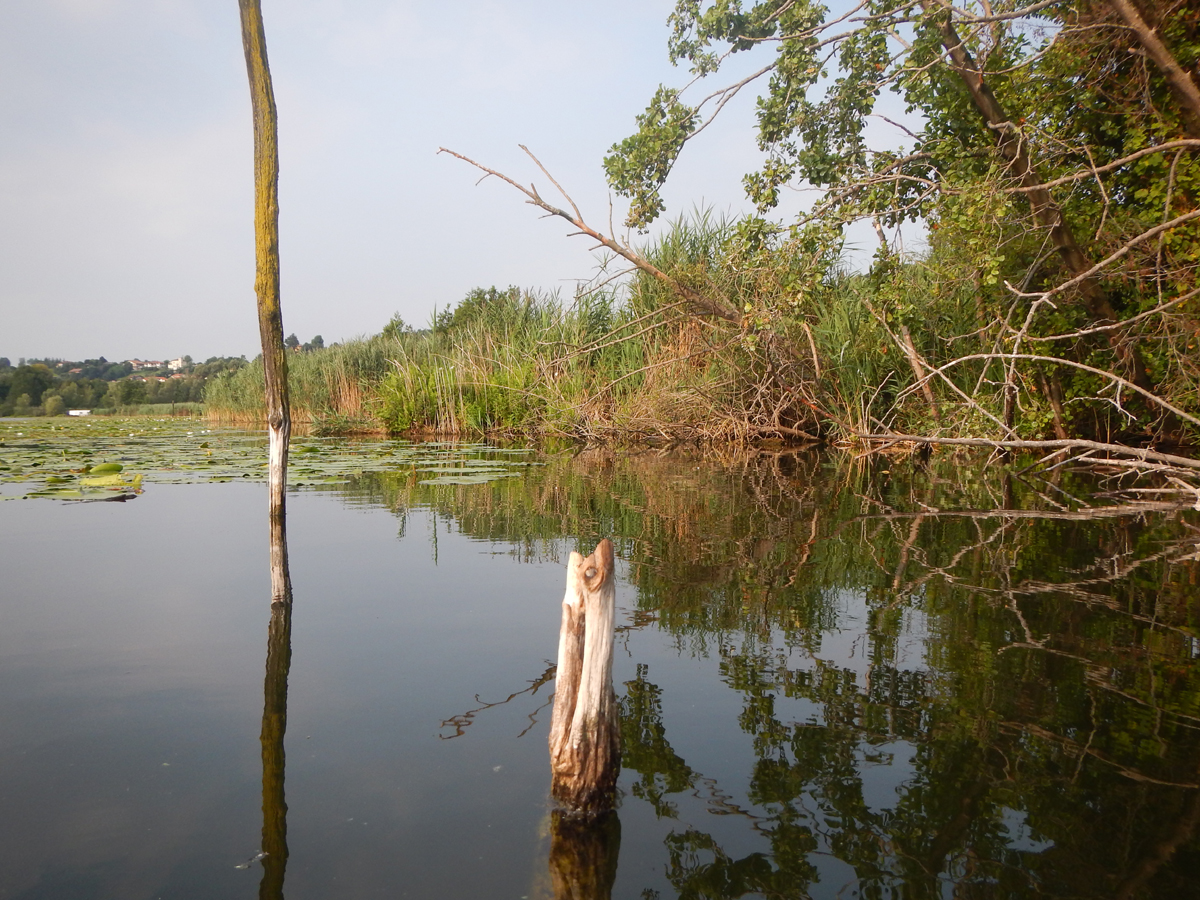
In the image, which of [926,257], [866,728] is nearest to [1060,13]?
[926,257]

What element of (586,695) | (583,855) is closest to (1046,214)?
(586,695)

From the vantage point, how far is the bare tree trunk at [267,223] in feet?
10.7

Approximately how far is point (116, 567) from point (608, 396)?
8.45 m

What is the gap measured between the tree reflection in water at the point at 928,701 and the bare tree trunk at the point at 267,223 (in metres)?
1.68

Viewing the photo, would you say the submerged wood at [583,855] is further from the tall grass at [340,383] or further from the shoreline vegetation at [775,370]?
the tall grass at [340,383]

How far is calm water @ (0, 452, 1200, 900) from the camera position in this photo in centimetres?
165

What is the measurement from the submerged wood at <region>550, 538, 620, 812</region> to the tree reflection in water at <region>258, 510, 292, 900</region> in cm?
61

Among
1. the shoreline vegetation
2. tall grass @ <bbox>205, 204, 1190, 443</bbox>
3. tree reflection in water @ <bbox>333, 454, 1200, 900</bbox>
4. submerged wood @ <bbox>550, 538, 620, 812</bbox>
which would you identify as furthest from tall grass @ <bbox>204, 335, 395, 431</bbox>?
submerged wood @ <bbox>550, 538, 620, 812</bbox>

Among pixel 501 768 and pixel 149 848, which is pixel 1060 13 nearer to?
pixel 501 768

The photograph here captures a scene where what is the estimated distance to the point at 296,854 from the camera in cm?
168

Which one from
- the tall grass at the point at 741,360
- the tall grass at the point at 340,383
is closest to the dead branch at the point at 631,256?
the tall grass at the point at 741,360

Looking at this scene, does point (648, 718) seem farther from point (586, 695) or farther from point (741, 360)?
point (741, 360)

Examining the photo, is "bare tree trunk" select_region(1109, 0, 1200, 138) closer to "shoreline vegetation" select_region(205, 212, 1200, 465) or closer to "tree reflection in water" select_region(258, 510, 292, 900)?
"shoreline vegetation" select_region(205, 212, 1200, 465)

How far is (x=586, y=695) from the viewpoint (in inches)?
71.1
